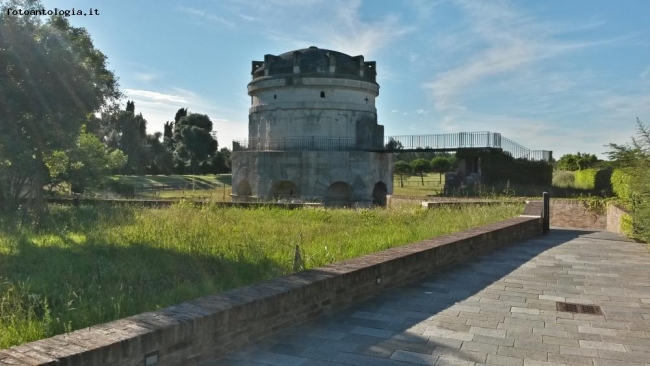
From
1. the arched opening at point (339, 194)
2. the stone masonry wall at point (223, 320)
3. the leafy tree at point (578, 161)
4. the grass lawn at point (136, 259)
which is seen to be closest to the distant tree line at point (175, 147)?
the arched opening at point (339, 194)

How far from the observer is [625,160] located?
39.7 ft

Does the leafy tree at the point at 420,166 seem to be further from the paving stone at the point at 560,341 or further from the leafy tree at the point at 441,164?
the paving stone at the point at 560,341

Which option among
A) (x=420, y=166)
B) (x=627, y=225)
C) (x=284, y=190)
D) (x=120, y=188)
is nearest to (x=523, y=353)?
(x=627, y=225)

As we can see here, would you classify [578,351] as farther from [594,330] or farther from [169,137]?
[169,137]

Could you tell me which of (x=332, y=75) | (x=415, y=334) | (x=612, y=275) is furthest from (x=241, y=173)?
(x=415, y=334)

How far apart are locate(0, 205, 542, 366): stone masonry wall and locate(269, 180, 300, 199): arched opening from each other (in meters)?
23.7

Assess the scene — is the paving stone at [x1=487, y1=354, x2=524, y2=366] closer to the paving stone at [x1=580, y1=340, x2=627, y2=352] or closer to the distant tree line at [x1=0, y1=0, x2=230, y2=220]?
the paving stone at [x1=580, y1=340, x2=627, y2=352]

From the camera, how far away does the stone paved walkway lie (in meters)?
3.88

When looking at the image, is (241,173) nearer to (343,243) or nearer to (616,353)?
(343,243)

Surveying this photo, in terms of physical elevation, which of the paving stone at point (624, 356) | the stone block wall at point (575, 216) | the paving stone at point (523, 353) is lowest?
the paving stone at point (624, 356)

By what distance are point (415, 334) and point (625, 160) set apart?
10118mm

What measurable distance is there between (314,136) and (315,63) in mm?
4422

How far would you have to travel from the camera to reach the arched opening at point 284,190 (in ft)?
98.6

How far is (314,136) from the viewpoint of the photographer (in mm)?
30734
